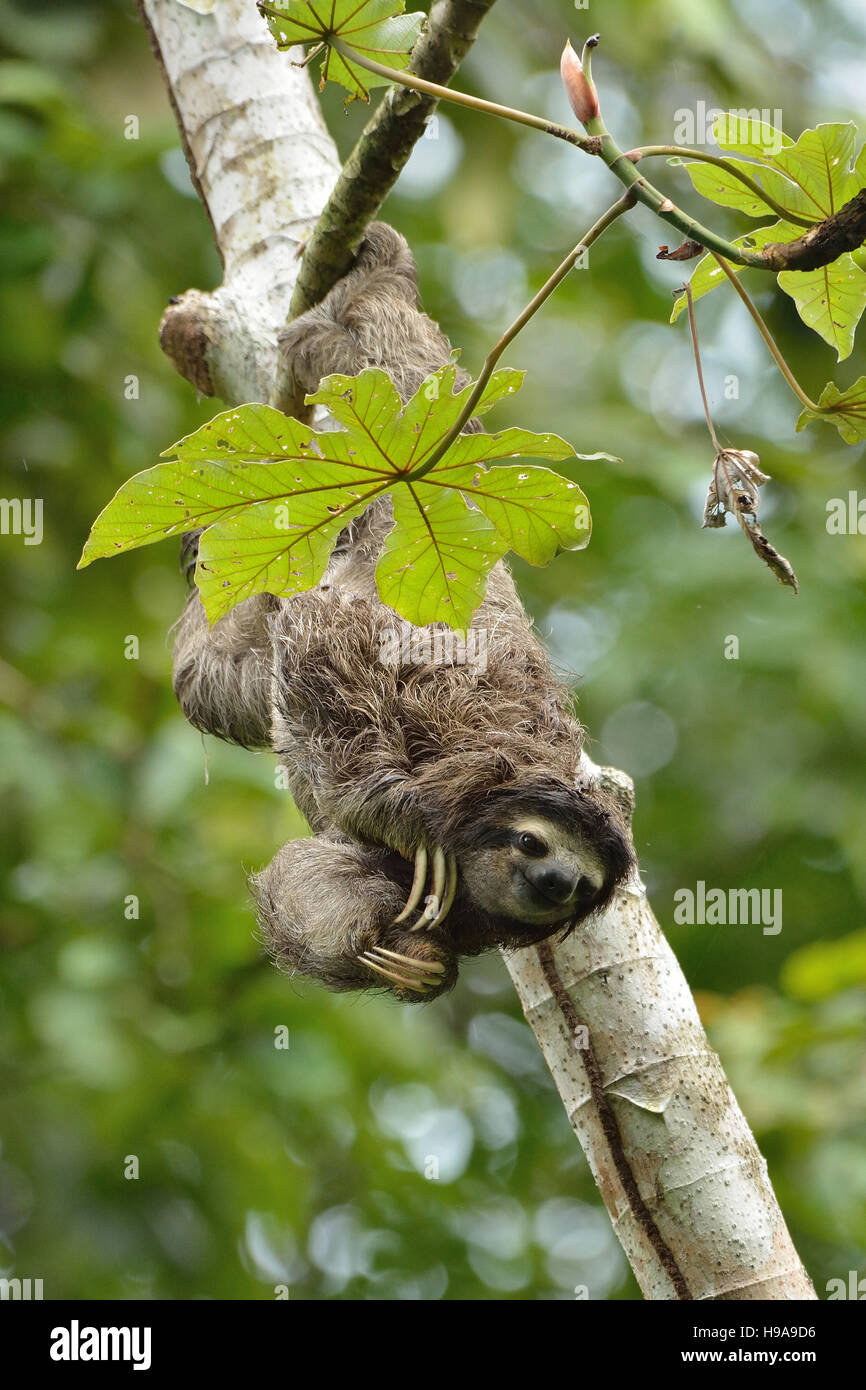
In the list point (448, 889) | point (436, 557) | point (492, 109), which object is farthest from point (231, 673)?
point (492, 109)

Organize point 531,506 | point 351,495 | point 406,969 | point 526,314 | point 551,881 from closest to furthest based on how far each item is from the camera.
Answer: point 526,314, point 351,495, point 531,506, point 551,881, point 406,969

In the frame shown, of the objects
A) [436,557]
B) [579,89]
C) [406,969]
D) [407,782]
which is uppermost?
[579,89]

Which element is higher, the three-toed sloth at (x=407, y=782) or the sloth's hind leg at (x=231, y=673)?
the sloth's hind leg at (x=231, y=673)

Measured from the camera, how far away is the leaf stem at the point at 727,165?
2.57m

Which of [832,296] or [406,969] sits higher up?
[832,296]

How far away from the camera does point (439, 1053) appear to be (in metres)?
8.59

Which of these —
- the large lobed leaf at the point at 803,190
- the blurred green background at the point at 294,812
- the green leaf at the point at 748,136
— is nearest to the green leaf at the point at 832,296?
the large lobed leaf at the point at 803,190

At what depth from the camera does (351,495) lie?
295 cm

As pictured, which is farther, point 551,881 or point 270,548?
point 551,881

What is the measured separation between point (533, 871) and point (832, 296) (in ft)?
5.34

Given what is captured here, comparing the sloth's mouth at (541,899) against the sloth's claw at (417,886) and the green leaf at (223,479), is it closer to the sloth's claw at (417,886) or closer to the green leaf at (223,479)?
the sloth's claw at (417,886)

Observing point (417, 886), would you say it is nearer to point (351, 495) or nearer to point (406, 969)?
point (406, 969)

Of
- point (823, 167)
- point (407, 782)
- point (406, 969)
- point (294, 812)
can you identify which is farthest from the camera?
point (294, 812)

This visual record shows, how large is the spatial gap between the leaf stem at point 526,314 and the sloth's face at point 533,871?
114 centimetres
